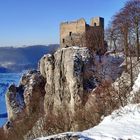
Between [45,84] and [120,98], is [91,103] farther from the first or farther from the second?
[45,84]

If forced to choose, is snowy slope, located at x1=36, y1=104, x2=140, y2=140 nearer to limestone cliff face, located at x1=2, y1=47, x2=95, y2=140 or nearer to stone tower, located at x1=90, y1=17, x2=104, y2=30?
limestone cliff face, located at x1=2, y1=47, x2=95, y2=140

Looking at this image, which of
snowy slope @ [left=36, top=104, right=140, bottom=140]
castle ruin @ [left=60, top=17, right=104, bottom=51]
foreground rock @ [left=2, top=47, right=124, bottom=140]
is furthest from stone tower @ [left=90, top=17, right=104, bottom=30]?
snowy slope @ [left=36, top=104, right=140, bottom=140]

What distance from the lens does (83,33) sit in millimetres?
65312

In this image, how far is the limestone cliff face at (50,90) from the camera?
5050 centimetres

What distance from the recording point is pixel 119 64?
51.2 m

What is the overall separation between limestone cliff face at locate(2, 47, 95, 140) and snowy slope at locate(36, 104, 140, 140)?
74.4 feet

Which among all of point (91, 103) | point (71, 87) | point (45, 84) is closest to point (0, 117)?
point (45, 84)

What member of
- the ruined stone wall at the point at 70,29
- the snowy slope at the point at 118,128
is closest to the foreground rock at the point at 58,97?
the ruined stone wall at the point at 70,29

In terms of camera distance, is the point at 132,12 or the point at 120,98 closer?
the point at 120,98

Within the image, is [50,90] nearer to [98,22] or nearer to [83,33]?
[83,33]

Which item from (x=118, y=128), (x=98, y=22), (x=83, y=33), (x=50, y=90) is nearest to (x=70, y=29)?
(x=98, y=22)

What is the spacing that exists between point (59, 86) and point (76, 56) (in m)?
7.03

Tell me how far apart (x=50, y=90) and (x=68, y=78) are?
275 inches

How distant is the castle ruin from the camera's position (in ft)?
200
